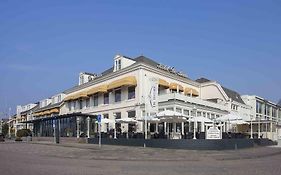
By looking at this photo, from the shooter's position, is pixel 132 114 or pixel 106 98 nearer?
pixel 132 114

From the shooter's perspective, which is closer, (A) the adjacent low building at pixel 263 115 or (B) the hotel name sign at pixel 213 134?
(B) the hotel name sign at pixel 213 134

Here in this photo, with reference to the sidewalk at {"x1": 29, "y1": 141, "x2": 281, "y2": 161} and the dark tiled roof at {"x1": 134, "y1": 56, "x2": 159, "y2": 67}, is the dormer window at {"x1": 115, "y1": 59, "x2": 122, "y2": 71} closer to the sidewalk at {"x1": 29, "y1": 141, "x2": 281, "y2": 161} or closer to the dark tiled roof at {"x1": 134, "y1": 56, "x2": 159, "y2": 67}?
the dark tiled roof at {"x1": 134, "y1": 56, "x2": 159, "y2": 67}

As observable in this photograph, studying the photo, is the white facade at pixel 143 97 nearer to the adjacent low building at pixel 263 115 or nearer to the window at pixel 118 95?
the window at pixel 118 95

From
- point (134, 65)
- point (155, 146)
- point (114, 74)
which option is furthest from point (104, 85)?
point (155, 146)

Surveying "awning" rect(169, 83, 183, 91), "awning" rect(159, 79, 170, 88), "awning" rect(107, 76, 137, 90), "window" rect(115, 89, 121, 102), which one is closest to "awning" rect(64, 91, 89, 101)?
"window" rect(115, 89, 121, 102)

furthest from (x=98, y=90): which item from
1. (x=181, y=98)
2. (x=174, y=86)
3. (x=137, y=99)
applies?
(x=181, y=98)

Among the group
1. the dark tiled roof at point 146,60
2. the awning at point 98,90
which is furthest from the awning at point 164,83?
the awning at point 98,90

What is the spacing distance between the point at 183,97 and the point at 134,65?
889cm

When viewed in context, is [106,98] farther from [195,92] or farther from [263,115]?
[263,115]

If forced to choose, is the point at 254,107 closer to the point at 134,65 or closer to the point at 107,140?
the point at 134,65

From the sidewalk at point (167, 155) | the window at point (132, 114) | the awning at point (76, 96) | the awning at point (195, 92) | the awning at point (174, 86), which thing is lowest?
the sidewalk at point (167, 155)

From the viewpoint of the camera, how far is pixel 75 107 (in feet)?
223

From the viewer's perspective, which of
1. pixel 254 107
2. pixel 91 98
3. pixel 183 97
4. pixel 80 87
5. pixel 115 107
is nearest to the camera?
pixel 183 97

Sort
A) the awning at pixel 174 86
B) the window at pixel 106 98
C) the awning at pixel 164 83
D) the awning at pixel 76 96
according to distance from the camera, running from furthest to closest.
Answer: the awning at pixel 76 96
the window at pixel 106 98
the awning at pixel 174 86
the awning at pixel 164 83
